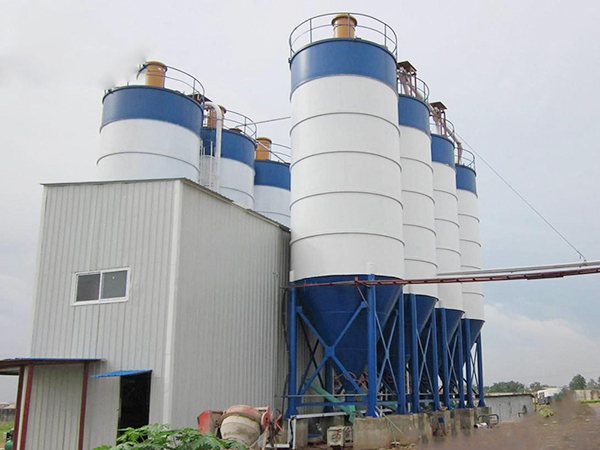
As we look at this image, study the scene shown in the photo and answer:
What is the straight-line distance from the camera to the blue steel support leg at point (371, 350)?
18297 mm

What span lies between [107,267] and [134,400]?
3240 millimetres

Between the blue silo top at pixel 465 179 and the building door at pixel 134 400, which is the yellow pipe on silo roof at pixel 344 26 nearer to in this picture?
the building door at pixel 134 400

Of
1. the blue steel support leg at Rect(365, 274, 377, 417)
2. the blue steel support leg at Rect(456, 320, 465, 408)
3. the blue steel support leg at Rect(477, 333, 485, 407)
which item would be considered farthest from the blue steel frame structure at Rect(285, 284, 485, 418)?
the blue steel support leg at Rect(477, 333, 485, 407)

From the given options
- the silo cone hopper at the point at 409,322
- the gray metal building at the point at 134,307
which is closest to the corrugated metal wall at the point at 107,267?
the gray metal building at the point at 134,307

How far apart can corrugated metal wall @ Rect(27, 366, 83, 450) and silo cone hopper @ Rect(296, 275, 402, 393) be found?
23.1 feet

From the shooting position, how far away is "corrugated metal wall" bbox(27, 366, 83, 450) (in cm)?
1495

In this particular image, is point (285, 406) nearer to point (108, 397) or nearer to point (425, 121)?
point (108, 397)

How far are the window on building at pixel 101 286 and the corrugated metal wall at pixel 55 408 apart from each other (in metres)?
1.71

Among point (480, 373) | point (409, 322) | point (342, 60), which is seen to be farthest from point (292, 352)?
point (480, 373)

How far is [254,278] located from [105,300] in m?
4.43

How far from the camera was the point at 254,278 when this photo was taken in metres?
18.4

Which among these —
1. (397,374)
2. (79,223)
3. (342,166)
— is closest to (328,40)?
(342,166)

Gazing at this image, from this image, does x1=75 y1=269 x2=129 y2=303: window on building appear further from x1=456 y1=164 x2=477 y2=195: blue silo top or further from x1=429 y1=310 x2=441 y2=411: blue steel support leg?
x1=456 y1=164 x2=477 y2=195: blue silo top

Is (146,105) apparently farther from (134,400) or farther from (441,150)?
(441,150)
